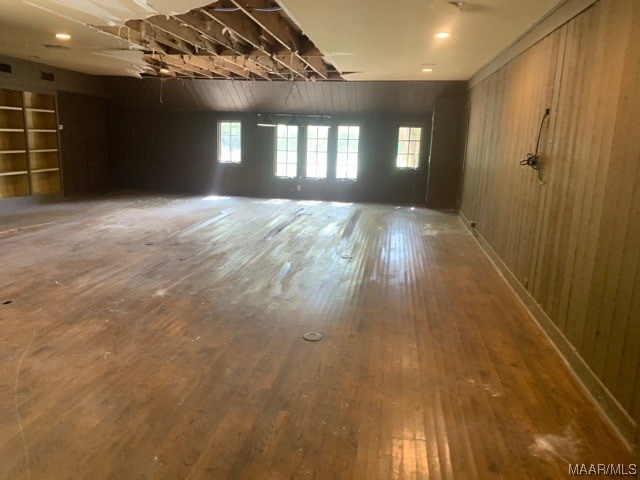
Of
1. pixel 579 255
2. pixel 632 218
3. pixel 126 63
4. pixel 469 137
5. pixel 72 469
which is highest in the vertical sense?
pixel 126 63

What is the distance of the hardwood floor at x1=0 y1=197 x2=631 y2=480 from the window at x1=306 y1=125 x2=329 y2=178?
5.17 metres

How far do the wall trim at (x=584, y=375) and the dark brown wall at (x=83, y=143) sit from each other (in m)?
8.67

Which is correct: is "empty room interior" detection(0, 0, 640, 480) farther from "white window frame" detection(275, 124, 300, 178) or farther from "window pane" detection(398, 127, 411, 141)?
"white window frame" detection(275, 124, 300, 178)

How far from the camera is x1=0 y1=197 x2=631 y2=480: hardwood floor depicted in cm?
187

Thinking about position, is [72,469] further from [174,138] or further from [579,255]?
[174,138]

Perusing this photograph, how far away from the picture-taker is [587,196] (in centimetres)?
264

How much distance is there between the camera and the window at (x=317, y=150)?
32.1 feet

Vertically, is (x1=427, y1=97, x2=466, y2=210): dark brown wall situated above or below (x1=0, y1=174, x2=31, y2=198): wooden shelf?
above

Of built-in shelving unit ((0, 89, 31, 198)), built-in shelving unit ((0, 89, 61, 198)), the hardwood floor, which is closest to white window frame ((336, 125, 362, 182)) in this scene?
the hardwood floor

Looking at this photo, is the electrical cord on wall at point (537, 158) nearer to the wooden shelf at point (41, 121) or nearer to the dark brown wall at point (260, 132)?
the dark brown wall at point (260, 132)

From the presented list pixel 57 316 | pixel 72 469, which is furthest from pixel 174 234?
pixel 72 469

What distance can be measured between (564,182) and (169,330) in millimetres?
2980

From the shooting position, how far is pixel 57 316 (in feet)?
10.6

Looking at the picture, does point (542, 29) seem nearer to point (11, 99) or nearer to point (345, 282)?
point (345, 282)
